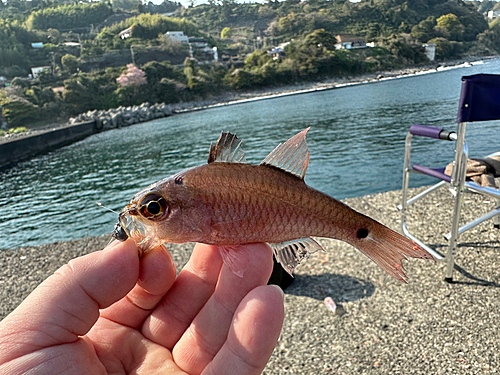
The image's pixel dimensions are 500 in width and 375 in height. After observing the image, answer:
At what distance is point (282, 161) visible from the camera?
1.37 m

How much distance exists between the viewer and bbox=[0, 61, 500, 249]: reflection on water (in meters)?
14.9

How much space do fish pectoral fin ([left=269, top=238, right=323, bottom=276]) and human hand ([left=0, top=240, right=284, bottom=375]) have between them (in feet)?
0.29

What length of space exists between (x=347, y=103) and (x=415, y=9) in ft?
335

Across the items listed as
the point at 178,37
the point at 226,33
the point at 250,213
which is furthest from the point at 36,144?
the point at 226,33

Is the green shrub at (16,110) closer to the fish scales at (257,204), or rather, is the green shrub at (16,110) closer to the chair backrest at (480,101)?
the chair backrest at (480,101)

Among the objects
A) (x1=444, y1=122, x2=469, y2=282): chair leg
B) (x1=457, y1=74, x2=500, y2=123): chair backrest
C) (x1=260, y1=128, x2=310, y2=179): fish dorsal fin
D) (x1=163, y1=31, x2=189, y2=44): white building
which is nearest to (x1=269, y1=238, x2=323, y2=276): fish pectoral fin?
(x1=260, y1=128, x2=310, y2=179): fish dorsal fin

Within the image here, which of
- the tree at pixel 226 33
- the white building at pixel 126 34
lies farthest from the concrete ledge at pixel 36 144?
the tree at pixel 226 33

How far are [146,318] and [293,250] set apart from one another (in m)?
0.95

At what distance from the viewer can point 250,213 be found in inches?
51.6

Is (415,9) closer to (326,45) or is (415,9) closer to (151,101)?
(326,45)

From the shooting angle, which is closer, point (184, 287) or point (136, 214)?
point (136, 214)

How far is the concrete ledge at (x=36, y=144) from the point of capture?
3089 centimetres

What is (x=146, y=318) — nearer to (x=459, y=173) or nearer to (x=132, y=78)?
(x=459, y=173)

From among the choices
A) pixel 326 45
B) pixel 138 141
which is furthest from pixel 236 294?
pixel 326 45
